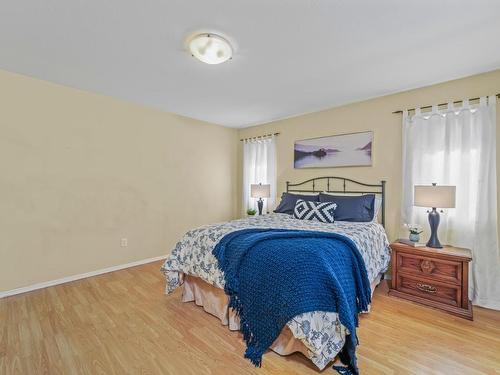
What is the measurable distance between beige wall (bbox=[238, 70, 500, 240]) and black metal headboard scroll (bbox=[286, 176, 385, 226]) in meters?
0.07

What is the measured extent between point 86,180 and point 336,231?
3089 mm

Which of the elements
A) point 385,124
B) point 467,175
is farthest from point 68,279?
point 467,175

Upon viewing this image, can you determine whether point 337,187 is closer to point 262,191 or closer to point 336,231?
point 262,191

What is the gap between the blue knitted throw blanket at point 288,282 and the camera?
152 centimetres

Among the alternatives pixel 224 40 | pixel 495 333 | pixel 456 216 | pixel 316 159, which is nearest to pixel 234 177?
pixel 316 159

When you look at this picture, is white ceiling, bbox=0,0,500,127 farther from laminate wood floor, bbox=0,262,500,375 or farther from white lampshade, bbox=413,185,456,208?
laminate wood floor, bbox=0,262,500,375

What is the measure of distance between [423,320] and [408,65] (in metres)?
2.40

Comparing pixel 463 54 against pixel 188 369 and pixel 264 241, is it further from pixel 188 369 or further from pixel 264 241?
pixel 188 369

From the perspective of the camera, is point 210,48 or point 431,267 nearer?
point 210,48

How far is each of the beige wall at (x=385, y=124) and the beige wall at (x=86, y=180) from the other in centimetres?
200

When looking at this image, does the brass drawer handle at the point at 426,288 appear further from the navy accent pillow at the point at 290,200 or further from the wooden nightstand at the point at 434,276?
the navy accent pillow at the point at 290,200

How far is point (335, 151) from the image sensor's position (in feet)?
12.0

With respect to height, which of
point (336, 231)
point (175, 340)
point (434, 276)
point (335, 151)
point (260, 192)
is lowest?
point (175, 340)

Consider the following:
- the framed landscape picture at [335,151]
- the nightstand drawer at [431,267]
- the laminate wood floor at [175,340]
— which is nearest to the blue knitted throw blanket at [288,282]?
the laminate wood floor at [175,340]
